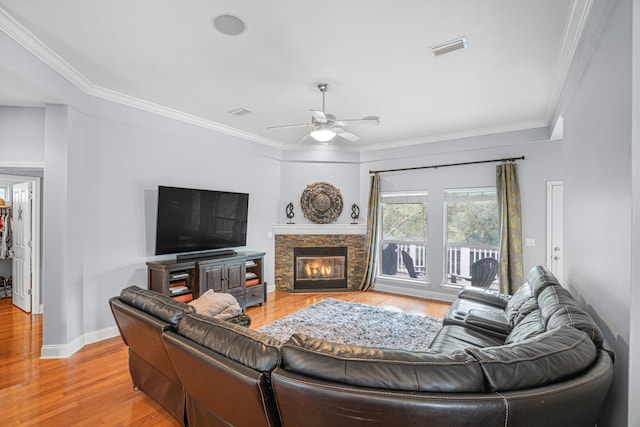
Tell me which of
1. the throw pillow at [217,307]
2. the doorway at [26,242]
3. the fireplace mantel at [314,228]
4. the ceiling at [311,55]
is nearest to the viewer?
the ceiling at [311,55]

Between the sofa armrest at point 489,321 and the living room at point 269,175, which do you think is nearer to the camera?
the living room at point 269,175

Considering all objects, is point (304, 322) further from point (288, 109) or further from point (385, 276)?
point (288, 109)

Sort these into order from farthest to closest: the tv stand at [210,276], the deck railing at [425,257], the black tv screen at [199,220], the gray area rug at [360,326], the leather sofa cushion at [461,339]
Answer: the deck railing at [425,257] → the black tv screen at [199,220] → the tv stand at [210,276] → the gray area rug at [360,326] → the leather sofa cushion at [461,339]

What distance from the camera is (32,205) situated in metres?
4.31

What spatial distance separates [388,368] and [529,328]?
1.39 m

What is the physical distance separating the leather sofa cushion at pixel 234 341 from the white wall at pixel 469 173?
4605 millimetres

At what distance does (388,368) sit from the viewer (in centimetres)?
116

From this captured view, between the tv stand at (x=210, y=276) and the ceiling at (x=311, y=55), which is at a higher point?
the ceiling at (x=311, y=55)

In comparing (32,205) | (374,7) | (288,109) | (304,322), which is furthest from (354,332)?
(32,205)

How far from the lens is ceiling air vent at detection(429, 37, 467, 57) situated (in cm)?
251

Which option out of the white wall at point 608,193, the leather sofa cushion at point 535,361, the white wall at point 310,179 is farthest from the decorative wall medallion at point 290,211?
the leather sofa cushion at point 535,361

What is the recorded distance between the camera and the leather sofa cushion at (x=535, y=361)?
1.13m

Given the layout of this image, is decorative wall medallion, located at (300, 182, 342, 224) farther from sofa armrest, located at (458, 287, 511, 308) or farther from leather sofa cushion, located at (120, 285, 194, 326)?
leather sofa cushion, located at (120, 285, 194, 326)

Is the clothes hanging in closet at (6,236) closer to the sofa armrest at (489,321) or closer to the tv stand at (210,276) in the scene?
the tv stand at (210,276)
